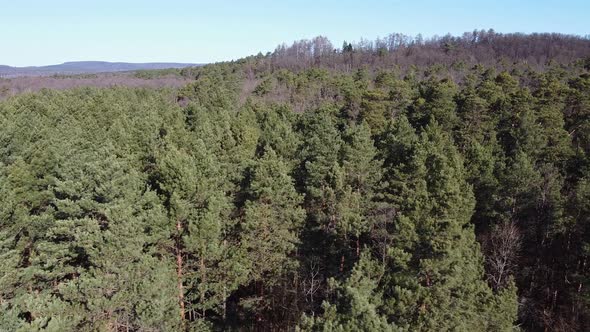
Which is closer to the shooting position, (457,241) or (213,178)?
(457,241)

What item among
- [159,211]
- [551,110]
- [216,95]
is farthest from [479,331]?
[216,95]

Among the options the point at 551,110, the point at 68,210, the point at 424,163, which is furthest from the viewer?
the point at 551,110

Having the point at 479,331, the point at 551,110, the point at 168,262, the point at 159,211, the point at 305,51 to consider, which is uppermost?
the point at 305,51

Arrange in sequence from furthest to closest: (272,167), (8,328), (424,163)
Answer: (424,163) → (272,167) → (8,328)

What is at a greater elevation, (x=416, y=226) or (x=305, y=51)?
(x=305, y=51)

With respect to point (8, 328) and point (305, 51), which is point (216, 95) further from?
point (305, 51)

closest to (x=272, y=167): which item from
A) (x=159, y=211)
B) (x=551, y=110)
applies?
(x=159, y=211)

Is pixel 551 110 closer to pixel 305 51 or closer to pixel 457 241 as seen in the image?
pixel 457 241
